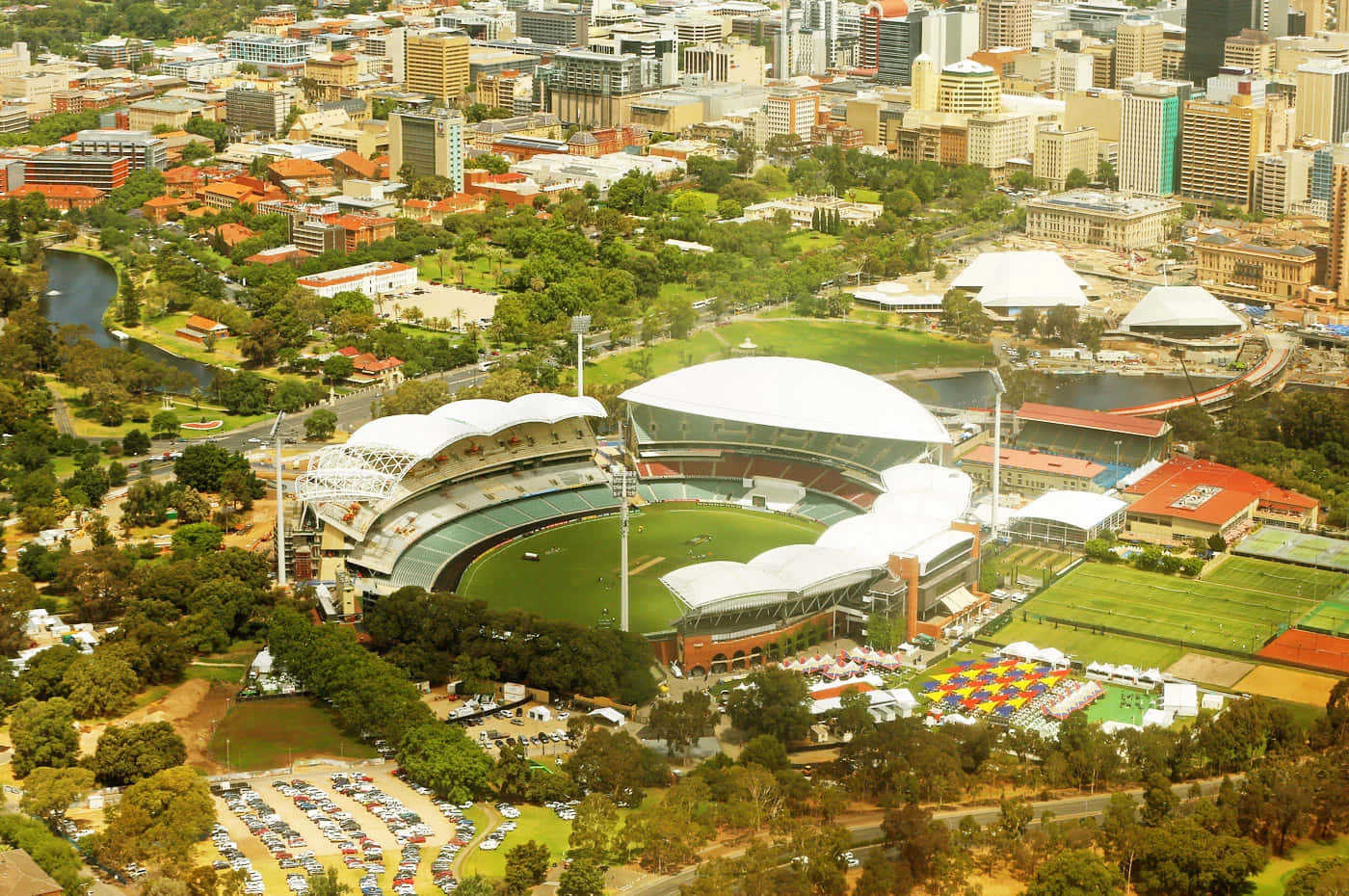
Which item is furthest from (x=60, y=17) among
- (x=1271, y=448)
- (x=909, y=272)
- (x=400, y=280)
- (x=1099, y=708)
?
(x=1099, y=708)

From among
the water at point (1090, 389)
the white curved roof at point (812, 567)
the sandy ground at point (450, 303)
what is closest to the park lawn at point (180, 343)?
the sandy ground at point (450, 303)

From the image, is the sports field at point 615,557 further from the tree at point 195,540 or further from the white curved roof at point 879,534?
the tree at point 195,540

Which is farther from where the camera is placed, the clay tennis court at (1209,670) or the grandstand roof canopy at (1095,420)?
the grandstand roof canopy at (1095,420)

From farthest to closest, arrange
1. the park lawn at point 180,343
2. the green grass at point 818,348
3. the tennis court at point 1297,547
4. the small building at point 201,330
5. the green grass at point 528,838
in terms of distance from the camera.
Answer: the small building at point 201,330
the park lawn at point 180,343
the green grass at point 818,348
the tennis court at point 1297,547
the green grass at point 528,838

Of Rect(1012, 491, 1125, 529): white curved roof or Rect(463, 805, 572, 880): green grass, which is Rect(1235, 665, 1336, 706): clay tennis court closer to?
Rect(1012, 491, 1125, 529): white curved roof

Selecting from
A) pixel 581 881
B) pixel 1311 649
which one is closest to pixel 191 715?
pixel 581 881

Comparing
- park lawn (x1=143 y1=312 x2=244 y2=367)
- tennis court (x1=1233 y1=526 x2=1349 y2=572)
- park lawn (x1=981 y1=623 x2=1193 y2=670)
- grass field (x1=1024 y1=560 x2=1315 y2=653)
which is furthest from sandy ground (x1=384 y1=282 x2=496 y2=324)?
park lawn (x1=981 y1=623 x2=1193 y2=670)
